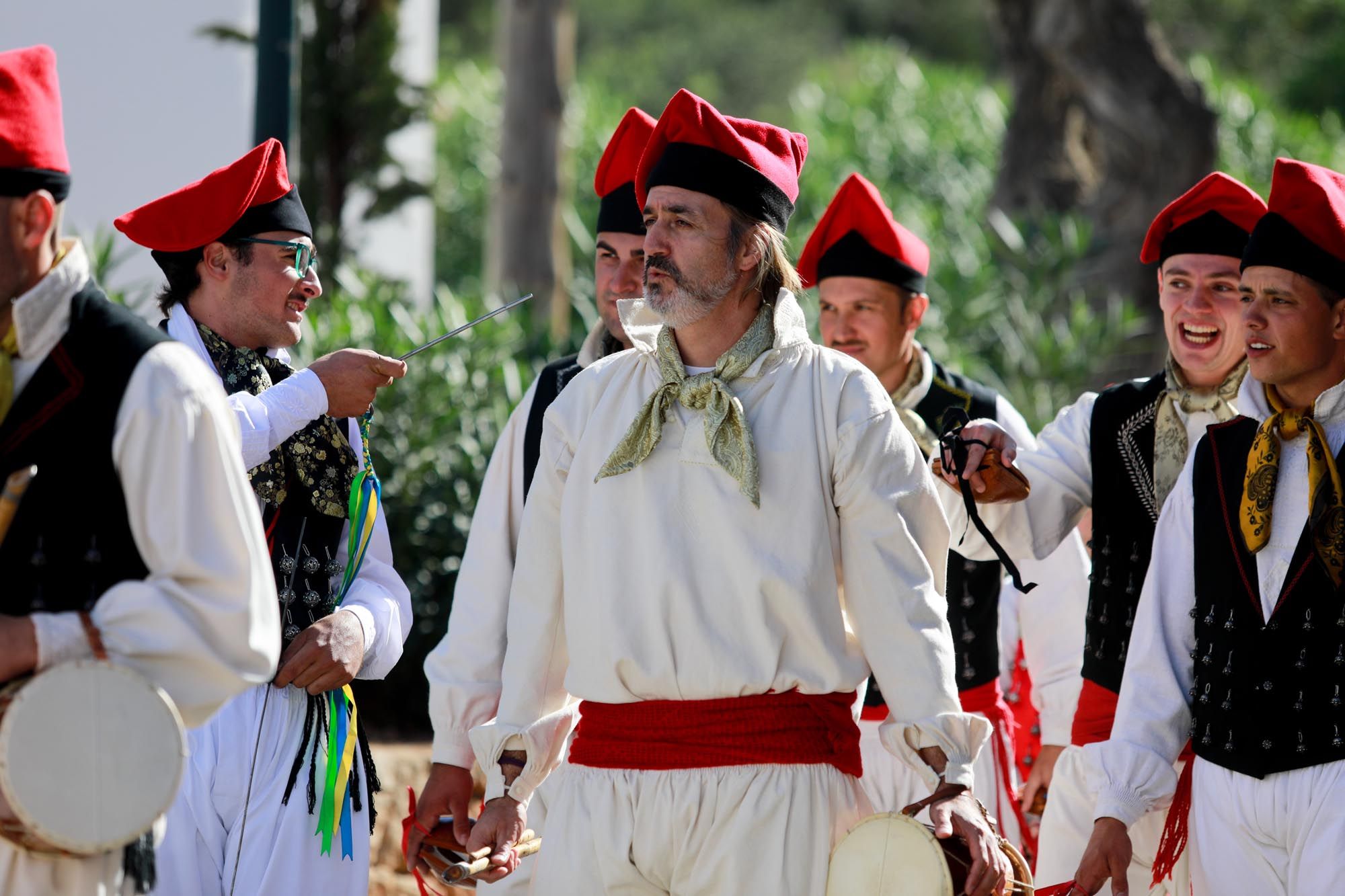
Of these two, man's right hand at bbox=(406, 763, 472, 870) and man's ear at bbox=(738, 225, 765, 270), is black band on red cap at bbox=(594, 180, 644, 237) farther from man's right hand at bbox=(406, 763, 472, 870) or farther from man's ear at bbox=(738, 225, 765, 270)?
man's right hand at bbox=(406, 763, 472, 870)

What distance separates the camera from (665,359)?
3.92 m

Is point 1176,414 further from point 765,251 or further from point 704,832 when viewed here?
point 704,832

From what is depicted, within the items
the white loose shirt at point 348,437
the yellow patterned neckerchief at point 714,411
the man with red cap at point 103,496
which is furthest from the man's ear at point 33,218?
the yellow patterned neckerchief at point 714,411

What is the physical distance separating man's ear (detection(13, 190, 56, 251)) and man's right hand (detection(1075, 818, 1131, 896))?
257 cm

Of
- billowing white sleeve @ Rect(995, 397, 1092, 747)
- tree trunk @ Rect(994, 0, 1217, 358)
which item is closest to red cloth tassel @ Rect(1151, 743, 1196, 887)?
billowing white sleeve @ Rect(995, 397, 1092, 747)

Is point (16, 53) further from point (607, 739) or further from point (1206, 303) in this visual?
point (1206, 303)

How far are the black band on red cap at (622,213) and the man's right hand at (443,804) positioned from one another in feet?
5.41

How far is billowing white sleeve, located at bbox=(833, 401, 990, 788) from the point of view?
3.65 m

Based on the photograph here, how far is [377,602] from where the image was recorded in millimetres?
4488

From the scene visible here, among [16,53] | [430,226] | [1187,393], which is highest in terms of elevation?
[16,53]

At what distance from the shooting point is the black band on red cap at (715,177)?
12.8 ft

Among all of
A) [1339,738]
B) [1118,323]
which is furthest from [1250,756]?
[1118,323]

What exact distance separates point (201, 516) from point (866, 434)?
1.36m

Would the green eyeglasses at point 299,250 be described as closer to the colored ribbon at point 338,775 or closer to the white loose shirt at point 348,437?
the white loose shirt at point 348,437
